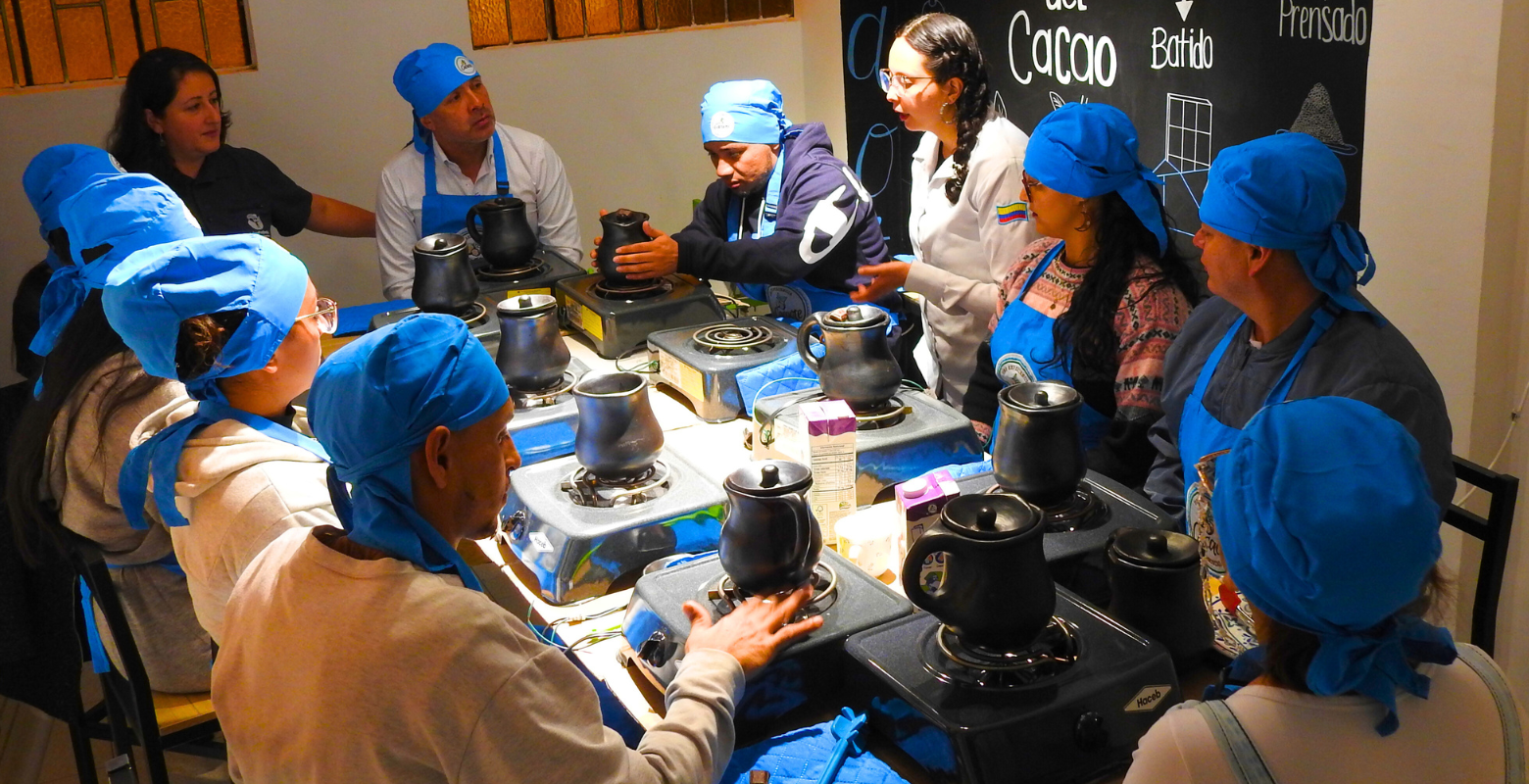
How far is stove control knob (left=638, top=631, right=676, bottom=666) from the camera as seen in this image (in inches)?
62.9

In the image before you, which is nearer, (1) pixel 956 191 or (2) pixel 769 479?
(2) pixel 769 479

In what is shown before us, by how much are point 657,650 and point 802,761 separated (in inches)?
10.6

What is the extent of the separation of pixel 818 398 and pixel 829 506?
324mm

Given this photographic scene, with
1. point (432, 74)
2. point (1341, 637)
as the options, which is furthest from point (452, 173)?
point (1341, 637)

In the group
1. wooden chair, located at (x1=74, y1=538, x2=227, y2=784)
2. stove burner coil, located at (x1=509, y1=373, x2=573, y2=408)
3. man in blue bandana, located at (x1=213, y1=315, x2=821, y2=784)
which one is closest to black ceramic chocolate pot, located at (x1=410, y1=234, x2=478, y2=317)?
stove burner coil, located at (x1=509, y1=373, x2=573, y2=408)

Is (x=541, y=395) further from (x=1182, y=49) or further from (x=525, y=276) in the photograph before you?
(x=1182, y=49)

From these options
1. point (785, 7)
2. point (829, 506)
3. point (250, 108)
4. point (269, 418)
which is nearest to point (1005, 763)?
point (829, 506)

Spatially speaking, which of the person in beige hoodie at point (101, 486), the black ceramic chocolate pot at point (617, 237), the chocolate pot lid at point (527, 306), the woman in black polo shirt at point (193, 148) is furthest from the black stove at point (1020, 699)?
the woman in black polo shirt at point (193, 148)

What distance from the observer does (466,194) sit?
3943 millimetres

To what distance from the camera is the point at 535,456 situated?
92.0 inches

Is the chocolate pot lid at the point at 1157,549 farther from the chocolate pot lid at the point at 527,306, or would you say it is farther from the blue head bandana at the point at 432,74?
the blue head bandana at the point at 432,74

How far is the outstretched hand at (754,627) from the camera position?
1.50 metres

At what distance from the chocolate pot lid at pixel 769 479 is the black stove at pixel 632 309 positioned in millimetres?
1317

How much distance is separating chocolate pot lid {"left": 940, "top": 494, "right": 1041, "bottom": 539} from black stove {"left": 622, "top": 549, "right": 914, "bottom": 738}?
0.20m
